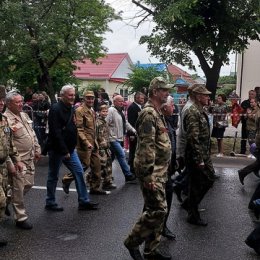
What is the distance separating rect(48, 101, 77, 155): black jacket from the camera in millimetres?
6086

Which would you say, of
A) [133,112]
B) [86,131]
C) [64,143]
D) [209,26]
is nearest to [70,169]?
[64,143]

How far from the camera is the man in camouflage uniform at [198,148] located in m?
5.46

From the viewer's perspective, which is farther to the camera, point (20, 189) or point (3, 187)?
point (20, 189)

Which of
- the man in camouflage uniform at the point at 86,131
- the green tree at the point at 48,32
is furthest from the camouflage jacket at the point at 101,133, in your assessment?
the green tree at the point at 48,32

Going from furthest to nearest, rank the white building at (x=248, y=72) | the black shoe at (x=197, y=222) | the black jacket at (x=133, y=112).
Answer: the white building at (x=248, y=72) < the black jacket at (x=133, y=112) < the black shoe at (x=197, y=222)

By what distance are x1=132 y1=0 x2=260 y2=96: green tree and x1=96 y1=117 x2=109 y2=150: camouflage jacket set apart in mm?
5840

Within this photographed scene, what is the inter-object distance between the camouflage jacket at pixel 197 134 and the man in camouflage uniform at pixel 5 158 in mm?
2085

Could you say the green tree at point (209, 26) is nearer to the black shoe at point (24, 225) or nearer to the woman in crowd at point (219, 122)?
the woman in crowd at point (219, 122)

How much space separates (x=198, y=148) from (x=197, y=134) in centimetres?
17

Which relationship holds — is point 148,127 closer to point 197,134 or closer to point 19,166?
point 197,134

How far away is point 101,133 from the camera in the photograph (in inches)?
304

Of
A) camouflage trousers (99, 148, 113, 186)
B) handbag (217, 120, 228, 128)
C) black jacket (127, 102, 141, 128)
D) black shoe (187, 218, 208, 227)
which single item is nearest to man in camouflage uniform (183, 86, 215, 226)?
black shoe (187, 218, 208, 227)

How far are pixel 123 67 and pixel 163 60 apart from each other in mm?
29968

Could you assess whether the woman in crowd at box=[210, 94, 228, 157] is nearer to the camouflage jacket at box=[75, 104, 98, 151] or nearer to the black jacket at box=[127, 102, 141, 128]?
the black jacket at box=[127, 102, 141, 128]
